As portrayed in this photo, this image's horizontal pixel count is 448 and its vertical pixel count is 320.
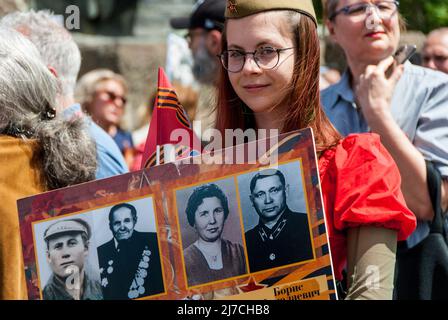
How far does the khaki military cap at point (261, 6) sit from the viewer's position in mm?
2172

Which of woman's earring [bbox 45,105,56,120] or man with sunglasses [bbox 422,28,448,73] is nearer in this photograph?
woman's earring [bbox 45,105,56,120]

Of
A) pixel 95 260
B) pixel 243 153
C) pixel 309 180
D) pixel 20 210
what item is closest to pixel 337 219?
pixel 309 180

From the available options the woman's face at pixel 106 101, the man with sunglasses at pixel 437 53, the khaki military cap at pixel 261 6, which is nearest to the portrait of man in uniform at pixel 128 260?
the khaki military cap at pixel 261 6

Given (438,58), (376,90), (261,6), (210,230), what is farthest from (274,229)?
(438,58)

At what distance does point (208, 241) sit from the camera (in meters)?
1.91

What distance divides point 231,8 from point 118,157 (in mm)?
1141

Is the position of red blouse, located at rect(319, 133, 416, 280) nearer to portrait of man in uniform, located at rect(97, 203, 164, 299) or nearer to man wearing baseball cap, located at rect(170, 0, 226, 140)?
portrait of man in uniform, located at rect(97, 203, 164, 299)

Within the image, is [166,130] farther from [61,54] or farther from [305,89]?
[61,54]

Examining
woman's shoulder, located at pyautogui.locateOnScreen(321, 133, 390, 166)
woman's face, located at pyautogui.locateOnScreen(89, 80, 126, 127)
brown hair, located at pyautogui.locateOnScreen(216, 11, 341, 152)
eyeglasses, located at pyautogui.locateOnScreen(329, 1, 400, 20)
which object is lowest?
woman's shoulder, located at pyautogui.locateOnScreen(321, 133, 390, 166)

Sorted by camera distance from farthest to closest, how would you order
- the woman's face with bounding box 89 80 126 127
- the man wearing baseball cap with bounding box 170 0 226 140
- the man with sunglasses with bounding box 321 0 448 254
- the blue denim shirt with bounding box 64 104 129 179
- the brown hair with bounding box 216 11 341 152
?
the woman's face with bounding box 89 80 126 127 < the man wearing baseball cap with bounding box 170 0 226 140 < the blue denim shirt with bounding box 64 104 129 179 < the man with sunglasses with bounding box 321 0 448 254 < the brown hair with bounding box 216 11 341 152

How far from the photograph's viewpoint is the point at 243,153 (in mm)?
1903

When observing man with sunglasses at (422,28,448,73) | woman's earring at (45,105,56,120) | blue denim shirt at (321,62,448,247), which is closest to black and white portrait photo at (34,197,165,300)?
woman's earring at (45,105,56,120)

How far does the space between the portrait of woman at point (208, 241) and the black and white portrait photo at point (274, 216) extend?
5cm

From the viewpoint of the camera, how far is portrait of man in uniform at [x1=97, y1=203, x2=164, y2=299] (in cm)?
193
